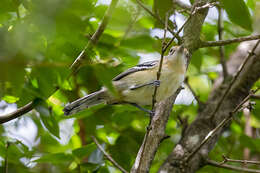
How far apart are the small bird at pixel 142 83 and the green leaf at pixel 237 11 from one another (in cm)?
105

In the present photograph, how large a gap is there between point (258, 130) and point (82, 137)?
299 centimetres

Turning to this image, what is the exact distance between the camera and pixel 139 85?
4.05 meters

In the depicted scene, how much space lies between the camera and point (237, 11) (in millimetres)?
2490

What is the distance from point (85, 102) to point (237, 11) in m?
2.02

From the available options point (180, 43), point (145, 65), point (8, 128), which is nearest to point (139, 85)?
point (145, 65)

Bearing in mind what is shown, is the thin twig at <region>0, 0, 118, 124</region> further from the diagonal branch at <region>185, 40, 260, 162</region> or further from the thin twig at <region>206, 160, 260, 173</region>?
the thin twig at <region>206, 160, 260, 173</region>

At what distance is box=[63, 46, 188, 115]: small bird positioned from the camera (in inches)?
151

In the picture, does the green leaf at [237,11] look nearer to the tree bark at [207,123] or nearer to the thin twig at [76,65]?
the thin twig at [76,65]

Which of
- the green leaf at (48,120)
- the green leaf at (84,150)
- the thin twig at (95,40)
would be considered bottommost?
the green leaf at (84,150)

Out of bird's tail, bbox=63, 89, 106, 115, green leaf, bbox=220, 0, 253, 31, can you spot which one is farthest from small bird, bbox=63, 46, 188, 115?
green leaf, bbox=220, 0, 253, 31

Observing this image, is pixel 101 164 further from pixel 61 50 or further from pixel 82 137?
pixel 61 50

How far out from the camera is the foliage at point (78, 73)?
4.35 feet

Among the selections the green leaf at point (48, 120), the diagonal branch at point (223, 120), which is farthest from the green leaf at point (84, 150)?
the diagonal branch at point (223, 120)

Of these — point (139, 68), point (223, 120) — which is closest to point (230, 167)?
point (223, 120)
